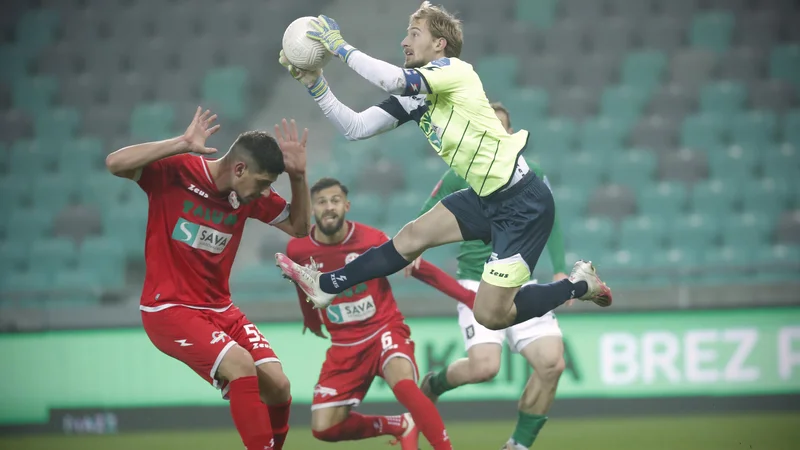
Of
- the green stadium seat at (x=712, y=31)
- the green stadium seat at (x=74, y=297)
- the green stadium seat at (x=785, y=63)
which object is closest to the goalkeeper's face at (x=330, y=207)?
the green stadium seat at (x=74, y=297)

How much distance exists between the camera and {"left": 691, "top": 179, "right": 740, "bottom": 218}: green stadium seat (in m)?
10.2

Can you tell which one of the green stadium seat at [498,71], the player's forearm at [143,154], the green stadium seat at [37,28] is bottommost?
the player's forearm at [143,154]

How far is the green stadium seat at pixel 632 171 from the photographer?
10414mm

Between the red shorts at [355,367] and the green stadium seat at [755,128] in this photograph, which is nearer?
the red shorts at [355,367]

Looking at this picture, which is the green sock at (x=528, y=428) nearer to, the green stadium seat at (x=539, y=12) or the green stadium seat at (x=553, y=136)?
the green stadium seat at (x=553, y=136)

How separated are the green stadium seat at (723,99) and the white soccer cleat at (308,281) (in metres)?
7.31

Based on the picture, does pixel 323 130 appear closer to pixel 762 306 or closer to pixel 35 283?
pixel 35 283

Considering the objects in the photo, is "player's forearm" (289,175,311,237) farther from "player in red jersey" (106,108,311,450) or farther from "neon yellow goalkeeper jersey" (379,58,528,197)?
"neon yellow goalkeeper jersey" (379,58,528,197)

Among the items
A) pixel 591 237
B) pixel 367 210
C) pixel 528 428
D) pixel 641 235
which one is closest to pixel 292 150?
pixel 528 428

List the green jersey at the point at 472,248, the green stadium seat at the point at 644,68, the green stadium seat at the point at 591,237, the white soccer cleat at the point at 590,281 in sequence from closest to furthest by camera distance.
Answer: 1. the white soccer cleat at the point at 590,281
2. the green jersey at the point at 472,248
3. the green stadium seat at the point at 591,237
4. the green stadium seat at the point at 644,68

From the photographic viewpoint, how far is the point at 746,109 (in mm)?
11078

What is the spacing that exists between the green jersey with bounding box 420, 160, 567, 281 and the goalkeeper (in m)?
1.03

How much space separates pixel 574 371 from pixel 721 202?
331cm

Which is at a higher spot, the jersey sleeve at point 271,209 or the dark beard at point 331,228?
the jersey sleeve at point 271,209
